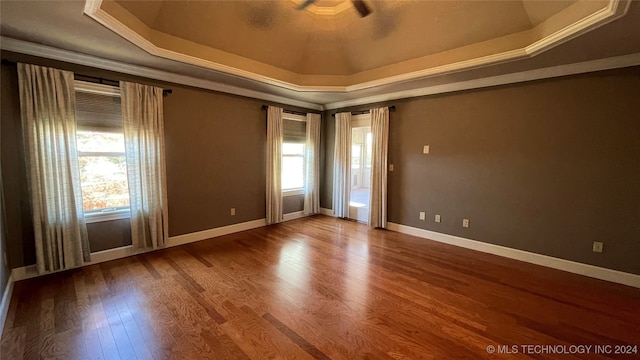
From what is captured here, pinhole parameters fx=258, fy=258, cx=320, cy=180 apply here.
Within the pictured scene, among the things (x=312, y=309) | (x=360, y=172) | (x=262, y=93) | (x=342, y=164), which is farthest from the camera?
(x=360, y=172)

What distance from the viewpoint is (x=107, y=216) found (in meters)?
3.29

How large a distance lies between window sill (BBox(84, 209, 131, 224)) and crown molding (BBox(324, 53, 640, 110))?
4374mm

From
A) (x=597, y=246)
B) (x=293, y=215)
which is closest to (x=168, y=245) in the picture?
(x=293, y=215)

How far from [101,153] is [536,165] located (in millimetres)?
5636

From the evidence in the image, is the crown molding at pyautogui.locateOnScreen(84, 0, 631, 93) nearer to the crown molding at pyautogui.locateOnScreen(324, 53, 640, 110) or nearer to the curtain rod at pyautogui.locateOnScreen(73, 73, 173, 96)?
the crown molding at pyautogui.locateOnScreen(324, 53, 640, 110)

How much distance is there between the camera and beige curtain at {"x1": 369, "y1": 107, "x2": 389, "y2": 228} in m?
4.84

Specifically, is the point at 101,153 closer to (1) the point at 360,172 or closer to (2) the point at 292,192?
(2) the point at 292,192

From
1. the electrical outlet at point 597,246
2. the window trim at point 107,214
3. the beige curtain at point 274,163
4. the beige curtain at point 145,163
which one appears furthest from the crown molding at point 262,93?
the electrical outlet at point 597,246

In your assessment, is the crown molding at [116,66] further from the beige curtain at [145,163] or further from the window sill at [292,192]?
the window sill at [292,192]

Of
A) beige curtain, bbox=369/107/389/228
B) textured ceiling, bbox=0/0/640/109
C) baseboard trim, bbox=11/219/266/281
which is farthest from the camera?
beige curtain, bbox=369/107/389/228

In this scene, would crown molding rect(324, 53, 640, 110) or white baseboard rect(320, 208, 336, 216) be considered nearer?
crown molding rect(324, 53, 640, 110)

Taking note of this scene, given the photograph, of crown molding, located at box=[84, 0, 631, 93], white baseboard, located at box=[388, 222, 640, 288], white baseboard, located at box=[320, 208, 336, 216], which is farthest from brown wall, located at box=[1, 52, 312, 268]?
white baseboard, located at box=[388, 222, 640, 288]

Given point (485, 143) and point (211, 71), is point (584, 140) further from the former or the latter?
point (211, 71)

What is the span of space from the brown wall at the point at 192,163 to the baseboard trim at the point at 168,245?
7cm
